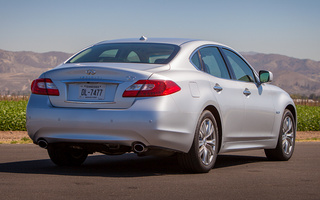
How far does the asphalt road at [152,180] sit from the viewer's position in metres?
6.04

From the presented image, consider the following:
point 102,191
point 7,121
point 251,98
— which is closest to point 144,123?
point 102,191

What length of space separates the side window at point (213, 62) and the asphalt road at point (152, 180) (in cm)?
134

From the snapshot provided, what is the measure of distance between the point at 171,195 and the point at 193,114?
1634 millimetres

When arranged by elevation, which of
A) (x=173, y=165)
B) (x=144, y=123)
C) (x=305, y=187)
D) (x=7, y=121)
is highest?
(x=144, y=123)

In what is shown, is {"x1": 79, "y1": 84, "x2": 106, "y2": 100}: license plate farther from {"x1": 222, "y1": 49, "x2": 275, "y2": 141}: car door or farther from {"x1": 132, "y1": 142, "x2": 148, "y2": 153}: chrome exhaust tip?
{"x1": 222, "y1": 49, "x2": 275, "y2": 141}: car door

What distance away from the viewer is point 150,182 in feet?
22.6

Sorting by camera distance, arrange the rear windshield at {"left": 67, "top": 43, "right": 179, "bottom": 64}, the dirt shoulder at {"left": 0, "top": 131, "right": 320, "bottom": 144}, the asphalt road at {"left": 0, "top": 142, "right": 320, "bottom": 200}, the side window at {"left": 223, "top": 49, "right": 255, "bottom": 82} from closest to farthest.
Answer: the asphalt road at {"left": 0, "top": 142, "right": 320, "bottom": 200}
the rear windshield at {"left": 67, "top": 43, "right": 179, "bottom": 64}
the side window at {"left": 223, "top": 49, "right": 255, "bottom": 82}
the dirt shoulder at {"left": 0, "top": 131, "right": 320, "bottom": 144}

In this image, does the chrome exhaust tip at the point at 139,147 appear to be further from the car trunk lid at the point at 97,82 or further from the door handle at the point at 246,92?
the door handle at the point at 246,92

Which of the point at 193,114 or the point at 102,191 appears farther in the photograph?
the point at 193,114

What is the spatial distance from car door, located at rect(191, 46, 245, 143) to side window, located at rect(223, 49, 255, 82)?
1.11 ft

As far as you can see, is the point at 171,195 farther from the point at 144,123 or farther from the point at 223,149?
the point at 223,149

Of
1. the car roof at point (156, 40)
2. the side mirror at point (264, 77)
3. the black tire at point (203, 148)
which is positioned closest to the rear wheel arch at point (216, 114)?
→ the black tire at point (203, 148)

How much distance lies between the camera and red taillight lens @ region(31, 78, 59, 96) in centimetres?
740

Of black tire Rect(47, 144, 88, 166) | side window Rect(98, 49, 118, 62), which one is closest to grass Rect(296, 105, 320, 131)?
black tire Rect(47, 144, 88, 166)
